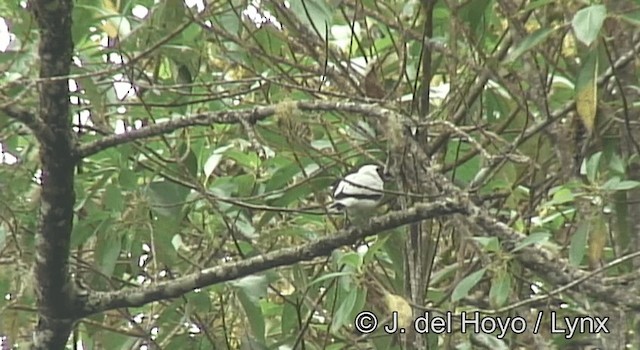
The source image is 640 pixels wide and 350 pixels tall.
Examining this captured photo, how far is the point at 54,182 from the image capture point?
1192 millimetres

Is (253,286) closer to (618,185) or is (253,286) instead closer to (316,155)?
(316,155)

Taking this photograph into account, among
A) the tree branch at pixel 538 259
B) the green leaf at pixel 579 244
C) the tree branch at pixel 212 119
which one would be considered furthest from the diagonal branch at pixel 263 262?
the green leaf at pixel 579 244

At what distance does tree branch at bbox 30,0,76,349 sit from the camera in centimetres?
115

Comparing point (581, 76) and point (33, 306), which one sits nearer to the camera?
point (581, 76)

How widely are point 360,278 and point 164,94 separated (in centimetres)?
42

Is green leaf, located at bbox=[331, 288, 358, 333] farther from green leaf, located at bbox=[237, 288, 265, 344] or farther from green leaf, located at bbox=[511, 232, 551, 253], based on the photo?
green leaf, located at bbox=[511, 232, 551, 253]

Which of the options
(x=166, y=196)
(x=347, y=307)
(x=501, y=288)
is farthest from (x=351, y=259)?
(x=166, y=196)

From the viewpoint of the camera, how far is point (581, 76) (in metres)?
1.17

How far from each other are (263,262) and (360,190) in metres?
0.18

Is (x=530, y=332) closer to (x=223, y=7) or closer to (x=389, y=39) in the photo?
(x=389, y=39)

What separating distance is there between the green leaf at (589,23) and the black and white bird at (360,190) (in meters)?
0.32

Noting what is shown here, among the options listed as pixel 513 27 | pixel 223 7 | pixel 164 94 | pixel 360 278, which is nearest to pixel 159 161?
pixel 164 94

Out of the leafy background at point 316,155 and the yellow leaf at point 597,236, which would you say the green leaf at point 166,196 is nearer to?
the leafy background at point 316,155

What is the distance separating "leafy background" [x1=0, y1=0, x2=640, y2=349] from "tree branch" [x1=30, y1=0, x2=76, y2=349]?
5 cm
